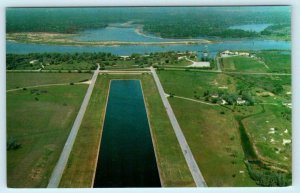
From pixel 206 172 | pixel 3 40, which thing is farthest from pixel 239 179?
pixel 3 40

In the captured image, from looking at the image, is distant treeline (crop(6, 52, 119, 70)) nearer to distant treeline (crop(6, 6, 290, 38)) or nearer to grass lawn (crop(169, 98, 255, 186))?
distant treeline (crop(6, 6, 290, 38))

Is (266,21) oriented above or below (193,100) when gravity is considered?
above

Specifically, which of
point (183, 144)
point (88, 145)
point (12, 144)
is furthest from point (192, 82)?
point (12, 144)

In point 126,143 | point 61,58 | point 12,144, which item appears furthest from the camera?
point 61,58

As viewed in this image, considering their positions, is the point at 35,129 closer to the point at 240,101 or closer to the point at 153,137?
the point at 153,137

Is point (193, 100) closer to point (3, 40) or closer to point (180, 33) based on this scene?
point (180, 33)

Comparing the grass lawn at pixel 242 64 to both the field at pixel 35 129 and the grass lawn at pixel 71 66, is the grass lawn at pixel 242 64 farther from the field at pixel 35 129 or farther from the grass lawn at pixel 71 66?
the field at pixel 35 129
